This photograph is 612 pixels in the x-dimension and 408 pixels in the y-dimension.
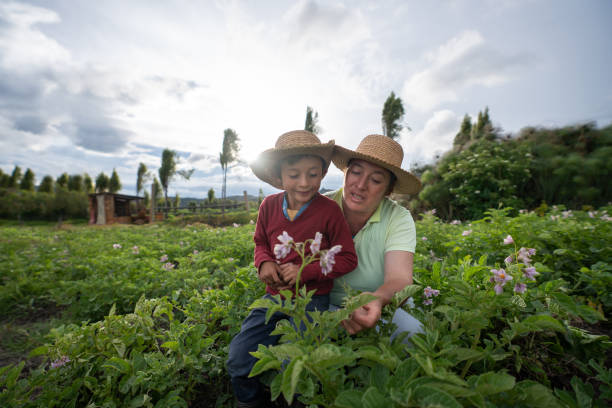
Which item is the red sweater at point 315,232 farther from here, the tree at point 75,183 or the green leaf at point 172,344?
the tree at point 75,183

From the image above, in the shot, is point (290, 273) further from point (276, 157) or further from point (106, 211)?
point (106, 211)

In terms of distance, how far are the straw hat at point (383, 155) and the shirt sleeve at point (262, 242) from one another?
0.71 meters

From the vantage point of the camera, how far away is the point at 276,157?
77.3 inches

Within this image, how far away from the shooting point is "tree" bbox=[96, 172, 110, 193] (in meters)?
48.3

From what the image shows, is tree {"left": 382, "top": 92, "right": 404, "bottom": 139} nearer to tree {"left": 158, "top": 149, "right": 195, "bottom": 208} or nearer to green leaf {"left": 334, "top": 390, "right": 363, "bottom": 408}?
green leaf {"left": 334, "top": 390, "right": 363, "bottom": 408}

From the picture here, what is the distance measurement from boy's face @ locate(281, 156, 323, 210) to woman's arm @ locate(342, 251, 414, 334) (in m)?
0.69

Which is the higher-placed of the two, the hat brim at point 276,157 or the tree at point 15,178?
the tree at point 15,178

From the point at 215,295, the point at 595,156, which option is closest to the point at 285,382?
the point at 215,295

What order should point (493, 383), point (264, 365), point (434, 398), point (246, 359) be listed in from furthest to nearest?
point (246, 359), point (264, 365), point (493, 383), point (434, 398)

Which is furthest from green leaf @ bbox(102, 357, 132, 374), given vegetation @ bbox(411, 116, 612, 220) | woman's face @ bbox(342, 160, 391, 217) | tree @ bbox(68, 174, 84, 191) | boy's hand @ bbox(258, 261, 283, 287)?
tree @ bbox(68, 174, 84, 191)

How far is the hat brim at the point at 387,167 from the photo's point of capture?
191 cm

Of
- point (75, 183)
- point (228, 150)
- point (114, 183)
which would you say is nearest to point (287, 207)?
point (228, 150)

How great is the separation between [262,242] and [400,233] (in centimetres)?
99

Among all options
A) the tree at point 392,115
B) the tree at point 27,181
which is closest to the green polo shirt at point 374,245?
the tree at point 392,115
